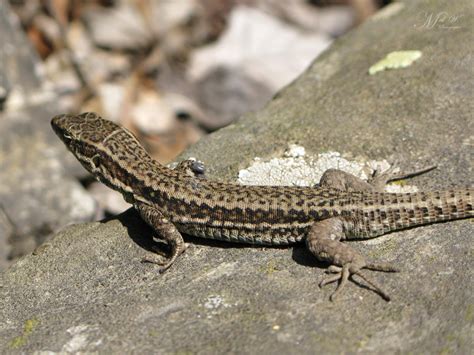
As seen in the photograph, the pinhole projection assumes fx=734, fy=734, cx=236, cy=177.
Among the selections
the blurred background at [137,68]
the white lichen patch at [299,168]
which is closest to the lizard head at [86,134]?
the white lichen patch at [299,168]

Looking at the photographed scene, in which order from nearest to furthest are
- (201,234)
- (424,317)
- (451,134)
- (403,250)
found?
1. (424,317)
2. (403,250)
3. (201,234)
4. (451,134)

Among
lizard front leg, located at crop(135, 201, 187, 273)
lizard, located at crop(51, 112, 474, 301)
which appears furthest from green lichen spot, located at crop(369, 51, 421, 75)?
lizard front leg, located at crop(135, 201, 187, 273)

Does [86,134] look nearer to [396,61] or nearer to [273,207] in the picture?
[273,207]

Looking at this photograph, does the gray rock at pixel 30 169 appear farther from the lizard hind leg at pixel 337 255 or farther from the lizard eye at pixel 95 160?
the lizard hind leg at pixel 337 255

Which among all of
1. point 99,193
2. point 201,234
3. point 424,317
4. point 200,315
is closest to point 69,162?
point 99,193

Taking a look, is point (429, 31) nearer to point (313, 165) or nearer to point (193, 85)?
point (313, 165)

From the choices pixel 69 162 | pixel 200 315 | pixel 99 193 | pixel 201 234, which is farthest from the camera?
pixel 99 193
